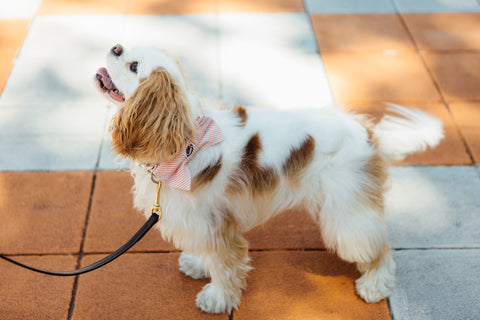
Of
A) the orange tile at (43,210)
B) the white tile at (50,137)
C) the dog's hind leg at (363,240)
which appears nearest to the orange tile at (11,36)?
the white tile at (50,137)

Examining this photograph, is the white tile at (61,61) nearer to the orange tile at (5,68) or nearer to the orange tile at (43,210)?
the orange tile at (5,68)

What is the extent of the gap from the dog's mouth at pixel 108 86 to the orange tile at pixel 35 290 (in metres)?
1.44

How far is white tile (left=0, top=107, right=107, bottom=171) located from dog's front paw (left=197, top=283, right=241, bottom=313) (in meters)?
1.58

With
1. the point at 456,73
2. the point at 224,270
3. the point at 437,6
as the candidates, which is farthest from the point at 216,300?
the point at 437,6

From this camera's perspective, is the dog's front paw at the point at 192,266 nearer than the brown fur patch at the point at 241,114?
No

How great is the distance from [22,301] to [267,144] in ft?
6.34

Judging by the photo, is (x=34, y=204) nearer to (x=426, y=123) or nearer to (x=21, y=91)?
(x=21, y=91)

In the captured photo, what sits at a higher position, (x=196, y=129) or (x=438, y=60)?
(x=196, y=129)

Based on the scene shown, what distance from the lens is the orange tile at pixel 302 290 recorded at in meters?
2.94

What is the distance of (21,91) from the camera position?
14.6 feet

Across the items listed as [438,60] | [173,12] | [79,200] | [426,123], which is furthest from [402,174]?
[173,12]

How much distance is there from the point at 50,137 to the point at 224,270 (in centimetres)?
A: 222

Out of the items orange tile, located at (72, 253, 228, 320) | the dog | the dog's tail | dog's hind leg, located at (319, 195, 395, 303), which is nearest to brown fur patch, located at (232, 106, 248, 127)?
the dog

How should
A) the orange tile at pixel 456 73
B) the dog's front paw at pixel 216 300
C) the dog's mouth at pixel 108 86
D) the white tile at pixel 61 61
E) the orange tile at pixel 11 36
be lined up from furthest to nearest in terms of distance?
the orange tile at pixel 11 36
the orange tile at pixel 456 73
the white tile at pixel 61 61
the dog's front paw at pixel 216 300
the dog's mouth at pixel 108 86
